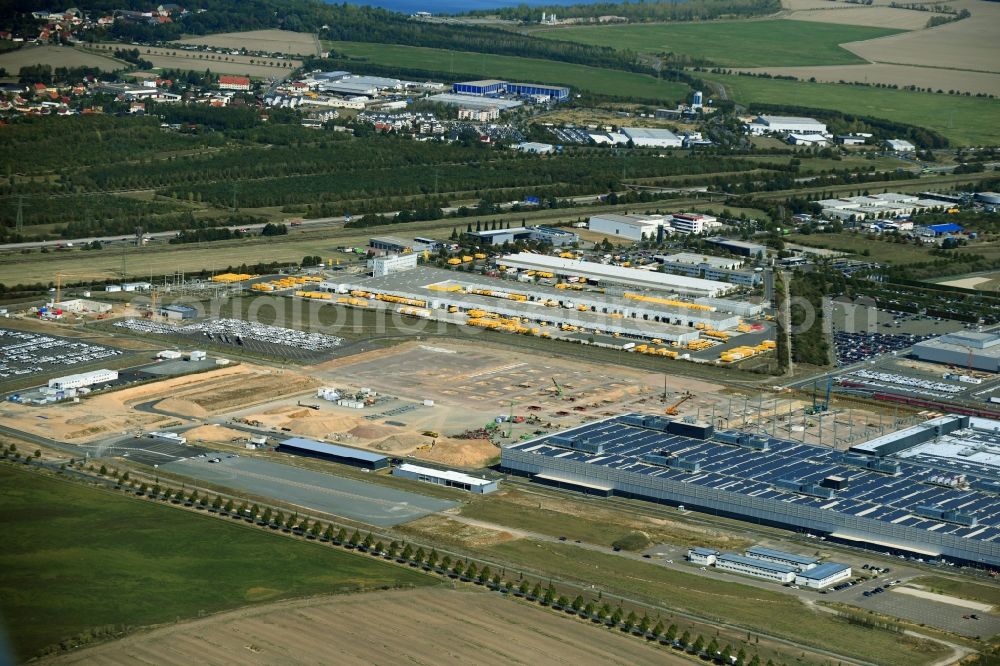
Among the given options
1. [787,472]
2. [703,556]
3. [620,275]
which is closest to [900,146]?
[620,275]

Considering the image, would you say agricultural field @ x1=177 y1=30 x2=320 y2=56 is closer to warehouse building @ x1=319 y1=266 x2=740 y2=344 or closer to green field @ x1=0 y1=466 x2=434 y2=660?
warehouse building @ x1=319 y1=266 x2=740 y2=344

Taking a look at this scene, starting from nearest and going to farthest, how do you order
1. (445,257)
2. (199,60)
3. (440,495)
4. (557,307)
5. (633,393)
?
(440,495), (633,393), (557,307), (445,257), (199,60)

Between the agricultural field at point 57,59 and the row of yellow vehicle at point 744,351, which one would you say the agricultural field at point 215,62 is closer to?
the agricultural field at point 57,59

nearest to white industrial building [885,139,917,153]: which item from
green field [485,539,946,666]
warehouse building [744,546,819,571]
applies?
warehouse building [744,546,819,571]

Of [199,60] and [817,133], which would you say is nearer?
[817,133]

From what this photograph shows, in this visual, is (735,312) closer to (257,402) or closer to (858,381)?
(858,381)

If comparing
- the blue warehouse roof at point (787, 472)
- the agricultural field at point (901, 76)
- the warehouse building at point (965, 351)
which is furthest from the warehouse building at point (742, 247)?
the agricultural field at point (901, 76)

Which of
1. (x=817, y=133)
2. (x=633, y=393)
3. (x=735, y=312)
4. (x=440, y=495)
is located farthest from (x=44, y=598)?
(x=817, y=133)
